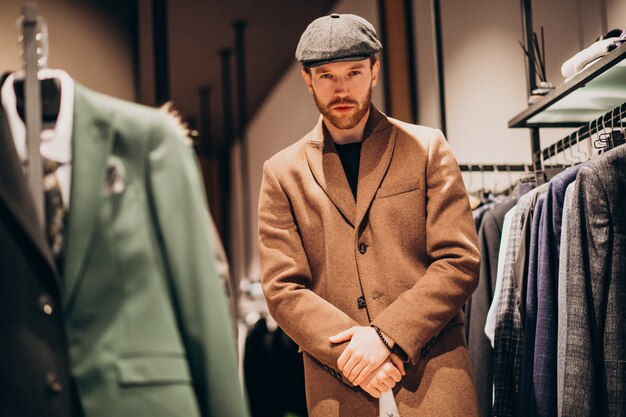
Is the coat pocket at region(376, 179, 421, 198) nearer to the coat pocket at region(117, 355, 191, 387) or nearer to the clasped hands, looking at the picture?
the clasped hands

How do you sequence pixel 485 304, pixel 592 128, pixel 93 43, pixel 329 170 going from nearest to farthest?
pixel 329 170
pixel 592 128
pixel 485 304
pixel 93 43

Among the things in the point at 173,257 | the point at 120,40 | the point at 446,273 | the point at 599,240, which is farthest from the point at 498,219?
the point at 120,40

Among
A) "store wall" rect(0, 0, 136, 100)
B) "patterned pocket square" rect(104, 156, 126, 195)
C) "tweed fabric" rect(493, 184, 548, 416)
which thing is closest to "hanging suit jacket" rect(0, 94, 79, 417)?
"patterned pocket square" rect(104, 156, 126, 195)

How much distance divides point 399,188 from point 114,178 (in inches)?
38.3

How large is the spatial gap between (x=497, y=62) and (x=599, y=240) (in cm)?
232

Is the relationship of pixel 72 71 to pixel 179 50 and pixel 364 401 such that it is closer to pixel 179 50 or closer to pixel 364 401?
pixel 364 401

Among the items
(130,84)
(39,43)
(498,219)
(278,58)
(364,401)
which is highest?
(278,58)

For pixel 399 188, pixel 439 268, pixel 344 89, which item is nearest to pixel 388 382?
pixel 439 268

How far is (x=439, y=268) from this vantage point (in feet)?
6.94

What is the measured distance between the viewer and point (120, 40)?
422 cm

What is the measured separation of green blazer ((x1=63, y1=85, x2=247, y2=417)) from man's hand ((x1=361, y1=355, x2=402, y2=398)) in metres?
0.73

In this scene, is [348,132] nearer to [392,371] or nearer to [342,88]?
[342,88]

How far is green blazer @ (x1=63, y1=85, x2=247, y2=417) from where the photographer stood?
133 cm

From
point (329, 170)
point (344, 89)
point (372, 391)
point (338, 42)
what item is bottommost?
point (372, 391)
